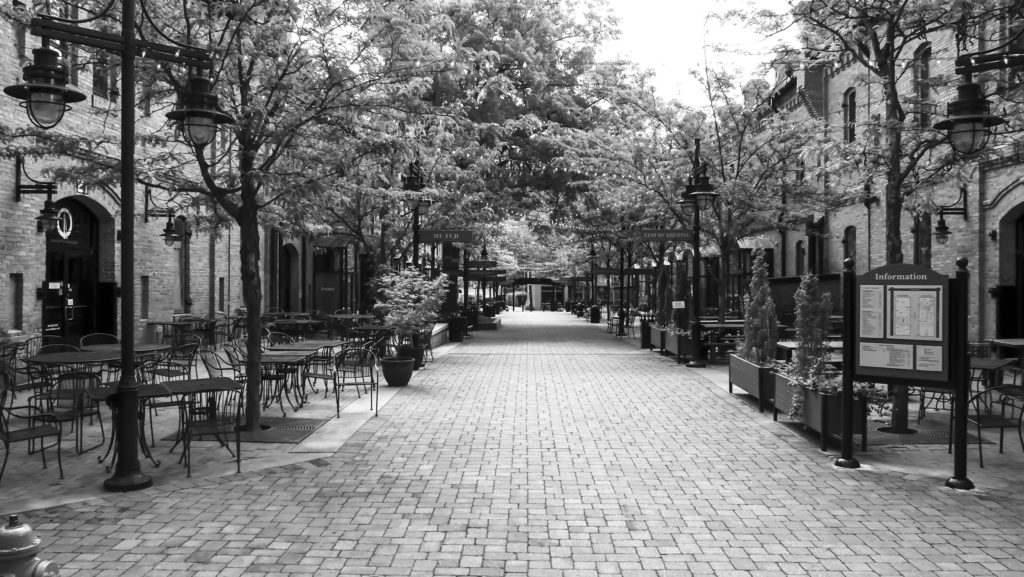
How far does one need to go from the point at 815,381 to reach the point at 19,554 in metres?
7.43

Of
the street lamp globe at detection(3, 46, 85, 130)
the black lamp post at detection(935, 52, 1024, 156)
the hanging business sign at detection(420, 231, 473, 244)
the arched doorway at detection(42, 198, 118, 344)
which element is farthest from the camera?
the hanging business sign at detection(420, 231, 473, 244)

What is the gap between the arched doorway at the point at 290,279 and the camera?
2677cm

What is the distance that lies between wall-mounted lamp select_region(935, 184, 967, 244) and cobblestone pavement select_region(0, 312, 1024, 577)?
10.5 meters

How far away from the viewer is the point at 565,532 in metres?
5.27

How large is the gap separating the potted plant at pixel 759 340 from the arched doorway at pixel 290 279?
19.4 meters

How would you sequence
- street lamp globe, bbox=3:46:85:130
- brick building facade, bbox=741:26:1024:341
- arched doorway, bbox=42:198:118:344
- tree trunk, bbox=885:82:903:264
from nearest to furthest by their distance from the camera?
street lamp globe, bbox=3:46:85:130 < tree trunk, bbox=885:82:903:264 < arched doorway, bbox=42:198:118:344 < brick building facade, bbox=741:26:1024:341

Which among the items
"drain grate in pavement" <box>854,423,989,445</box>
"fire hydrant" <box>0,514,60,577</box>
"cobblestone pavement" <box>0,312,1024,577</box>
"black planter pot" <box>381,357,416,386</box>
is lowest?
"cobblestone pavement" <box>0,312,1024,577</box>

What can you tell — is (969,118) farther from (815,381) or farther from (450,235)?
(450,235)

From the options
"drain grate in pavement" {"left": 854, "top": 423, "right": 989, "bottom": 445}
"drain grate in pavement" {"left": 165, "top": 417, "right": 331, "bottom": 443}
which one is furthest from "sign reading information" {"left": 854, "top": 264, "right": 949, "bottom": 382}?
"drain grate in pavement" {"left": 165, "top": 417, "right": 331, "bottom": 443}

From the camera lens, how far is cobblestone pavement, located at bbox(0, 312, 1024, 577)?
4.70 m

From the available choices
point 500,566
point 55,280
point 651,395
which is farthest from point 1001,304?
point 55,280

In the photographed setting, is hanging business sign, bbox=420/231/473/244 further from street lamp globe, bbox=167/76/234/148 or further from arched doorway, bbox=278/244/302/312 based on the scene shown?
arched doorway, bbox=278/244/302/312

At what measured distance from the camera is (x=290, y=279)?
27594 mm

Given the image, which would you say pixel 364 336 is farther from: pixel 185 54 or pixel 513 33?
pixel 513 33
